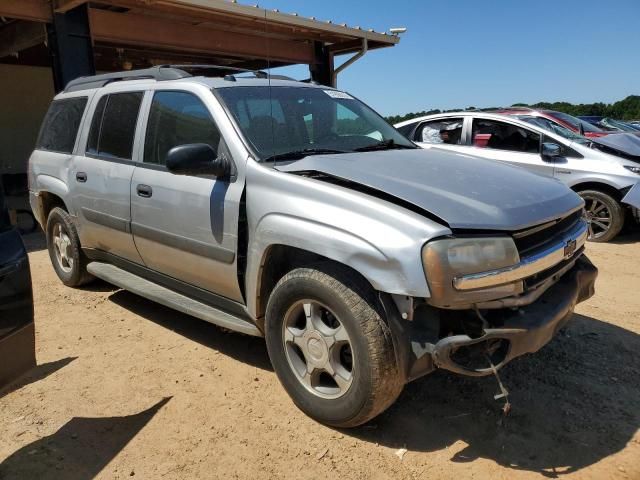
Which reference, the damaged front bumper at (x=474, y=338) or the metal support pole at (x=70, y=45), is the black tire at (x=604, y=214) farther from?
the metal support pole at (x=70, y=45)

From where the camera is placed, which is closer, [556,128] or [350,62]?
[556,128]

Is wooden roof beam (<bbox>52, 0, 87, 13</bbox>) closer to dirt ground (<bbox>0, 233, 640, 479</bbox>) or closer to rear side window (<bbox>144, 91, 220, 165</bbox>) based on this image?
rear side window (<bbox>144, 91, 220, 165</bbox>)

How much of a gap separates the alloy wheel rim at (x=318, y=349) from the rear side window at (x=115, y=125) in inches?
78.3

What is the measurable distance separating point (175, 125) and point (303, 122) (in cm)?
89

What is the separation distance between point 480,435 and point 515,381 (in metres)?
0.64

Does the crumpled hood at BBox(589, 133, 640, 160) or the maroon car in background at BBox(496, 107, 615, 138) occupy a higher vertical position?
the maroon car in background at BBox(496, 107, 615, 138)

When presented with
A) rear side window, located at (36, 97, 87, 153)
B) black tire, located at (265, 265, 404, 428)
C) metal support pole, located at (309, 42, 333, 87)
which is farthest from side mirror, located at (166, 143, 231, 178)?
metal support pole, located at (309, 42, 333, 87)

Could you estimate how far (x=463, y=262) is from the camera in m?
2.33

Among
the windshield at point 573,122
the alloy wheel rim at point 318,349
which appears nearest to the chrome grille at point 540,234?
the alloy wheel rim at point 318,349

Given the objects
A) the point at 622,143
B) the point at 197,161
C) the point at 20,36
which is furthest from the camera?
the point at 20,36

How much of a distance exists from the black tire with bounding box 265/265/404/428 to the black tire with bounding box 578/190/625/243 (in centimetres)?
552

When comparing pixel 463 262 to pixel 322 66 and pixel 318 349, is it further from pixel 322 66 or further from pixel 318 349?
pixel 322 66

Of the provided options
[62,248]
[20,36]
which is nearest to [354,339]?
[62,248]

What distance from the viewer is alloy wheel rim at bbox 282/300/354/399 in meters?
2.71
